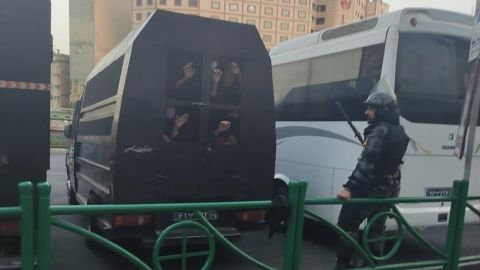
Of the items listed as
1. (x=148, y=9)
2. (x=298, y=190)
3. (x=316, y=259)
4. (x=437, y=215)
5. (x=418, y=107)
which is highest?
(x=148, y=9)

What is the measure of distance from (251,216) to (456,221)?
2.17m

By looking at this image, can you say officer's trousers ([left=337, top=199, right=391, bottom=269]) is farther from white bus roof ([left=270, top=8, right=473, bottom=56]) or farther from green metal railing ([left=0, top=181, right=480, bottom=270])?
white bus roof ([left=270, top=8, right=473, bottom=56])

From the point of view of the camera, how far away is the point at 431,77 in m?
5.14

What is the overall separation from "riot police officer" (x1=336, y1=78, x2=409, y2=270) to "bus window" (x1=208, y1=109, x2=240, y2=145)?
56.3 inches

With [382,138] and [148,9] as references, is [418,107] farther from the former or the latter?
[148,9]

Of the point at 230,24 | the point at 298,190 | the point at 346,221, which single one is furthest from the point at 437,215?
the point at 230,24

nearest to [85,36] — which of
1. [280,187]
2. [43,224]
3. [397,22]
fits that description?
[280,187]

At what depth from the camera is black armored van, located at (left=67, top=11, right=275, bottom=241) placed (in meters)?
4.16

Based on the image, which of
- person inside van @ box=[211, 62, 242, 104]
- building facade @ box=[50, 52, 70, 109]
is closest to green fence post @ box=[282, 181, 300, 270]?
person inside van @ box=[211, 62, 242, 104]

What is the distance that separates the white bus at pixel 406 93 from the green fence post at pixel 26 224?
4.00 meters

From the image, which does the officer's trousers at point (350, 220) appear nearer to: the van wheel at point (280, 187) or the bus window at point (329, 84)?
the bus window at point (329, 84)

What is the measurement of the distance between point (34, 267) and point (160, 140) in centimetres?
212

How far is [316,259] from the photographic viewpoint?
210 inches

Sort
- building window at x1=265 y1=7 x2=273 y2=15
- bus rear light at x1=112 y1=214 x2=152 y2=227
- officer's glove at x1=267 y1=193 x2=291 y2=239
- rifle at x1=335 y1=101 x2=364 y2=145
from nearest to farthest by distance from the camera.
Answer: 1. officer's glove at x1=267 y1=193 x2=291 y2=239
2. bus rear light at x1=112 y1=214 x2=152 y2=227
3. rifle at x1=335 y1=101 x2=364 y2=145
4. building window at x1=265 y1=7 x2=273 y2=15
